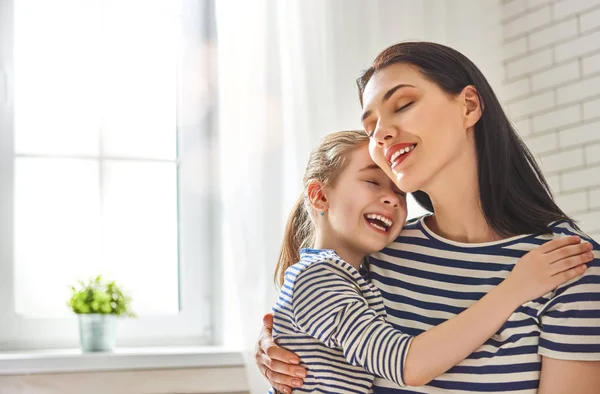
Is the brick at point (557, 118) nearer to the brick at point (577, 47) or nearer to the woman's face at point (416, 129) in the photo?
the brick at point (577, 47)

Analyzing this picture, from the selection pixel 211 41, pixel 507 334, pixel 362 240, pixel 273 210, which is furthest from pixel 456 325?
pixel 211 41

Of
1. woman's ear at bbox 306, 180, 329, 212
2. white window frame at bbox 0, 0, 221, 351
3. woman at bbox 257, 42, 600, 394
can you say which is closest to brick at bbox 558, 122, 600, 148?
white window frame at bbox 0, 0, 221, 351

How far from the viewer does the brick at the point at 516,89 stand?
11.1 ft

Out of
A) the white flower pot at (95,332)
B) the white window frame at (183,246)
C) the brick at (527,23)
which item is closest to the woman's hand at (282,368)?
the white flower pot at (95,332)

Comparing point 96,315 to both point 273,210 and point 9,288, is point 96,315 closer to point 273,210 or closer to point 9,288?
point 9,288

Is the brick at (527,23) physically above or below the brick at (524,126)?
above

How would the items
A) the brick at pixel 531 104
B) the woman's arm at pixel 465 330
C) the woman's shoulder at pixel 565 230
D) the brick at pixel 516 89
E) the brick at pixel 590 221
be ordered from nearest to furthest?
the woman's arm at pixel 465 330 < the woman's shoulder at pixel 565 230 < the brick at pixel 590 221 < the brick at pixel 531 104 < the brick at pixel 516 89

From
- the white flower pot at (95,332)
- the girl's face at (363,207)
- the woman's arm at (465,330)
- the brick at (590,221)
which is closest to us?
the woman's arm at (465,330)

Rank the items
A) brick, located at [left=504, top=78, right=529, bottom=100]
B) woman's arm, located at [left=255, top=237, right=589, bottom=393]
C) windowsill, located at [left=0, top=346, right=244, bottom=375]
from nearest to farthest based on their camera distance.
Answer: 1. woman's arm, located at [left=255, top=237, right=589, bottom=393]
2. windowsill, located at [left=0, top=346, right=244, bottom=375]
3. brick, located at [left=504, top=78, right=529, bottom=100]

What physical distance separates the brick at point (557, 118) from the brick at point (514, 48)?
282 mm

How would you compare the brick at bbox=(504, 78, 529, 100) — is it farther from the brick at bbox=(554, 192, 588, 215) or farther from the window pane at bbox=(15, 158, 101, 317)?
the window pane at bbox=(15, 158, 101, 317)

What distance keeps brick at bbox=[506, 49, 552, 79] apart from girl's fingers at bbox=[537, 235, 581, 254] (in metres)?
1.84

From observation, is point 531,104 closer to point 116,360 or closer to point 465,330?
point 116,360

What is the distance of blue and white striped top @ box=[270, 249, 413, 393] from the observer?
5.16ft
